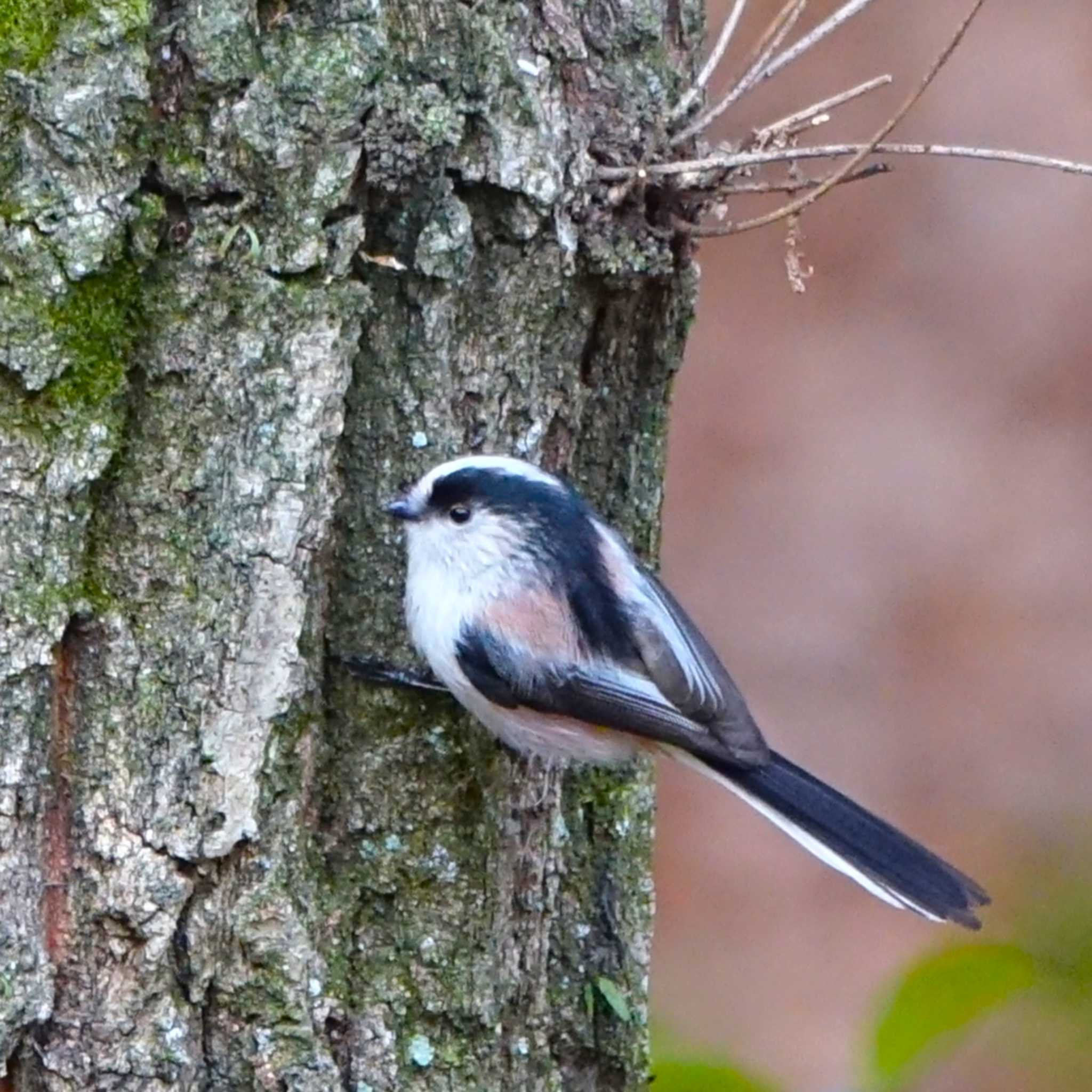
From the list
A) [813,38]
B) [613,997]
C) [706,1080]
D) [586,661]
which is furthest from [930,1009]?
[813,38]

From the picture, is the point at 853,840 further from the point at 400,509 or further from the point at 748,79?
the point at 748,79

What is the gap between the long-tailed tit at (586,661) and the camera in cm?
241

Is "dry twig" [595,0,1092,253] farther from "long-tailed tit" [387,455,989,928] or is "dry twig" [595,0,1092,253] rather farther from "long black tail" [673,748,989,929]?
"long black tail" [673,748,989,929]

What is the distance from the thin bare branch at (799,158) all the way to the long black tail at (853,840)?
925 mm

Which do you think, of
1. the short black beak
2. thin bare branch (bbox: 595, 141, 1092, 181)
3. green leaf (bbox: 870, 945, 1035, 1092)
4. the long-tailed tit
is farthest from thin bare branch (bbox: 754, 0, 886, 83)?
green leaf (bbox: 870, 945, 1035, 1092)

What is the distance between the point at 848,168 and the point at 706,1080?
47.1 inches

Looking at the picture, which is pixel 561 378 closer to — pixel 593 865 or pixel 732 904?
pixel 593 865

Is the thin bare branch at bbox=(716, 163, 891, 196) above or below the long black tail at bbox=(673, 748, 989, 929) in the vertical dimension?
above

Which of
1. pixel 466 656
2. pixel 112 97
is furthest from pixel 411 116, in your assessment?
pixel 466 656

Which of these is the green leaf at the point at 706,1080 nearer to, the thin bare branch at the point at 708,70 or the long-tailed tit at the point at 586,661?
the long-tailed tit at the point at 586,661

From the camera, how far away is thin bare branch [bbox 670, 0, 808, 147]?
2.29 m

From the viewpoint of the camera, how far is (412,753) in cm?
231

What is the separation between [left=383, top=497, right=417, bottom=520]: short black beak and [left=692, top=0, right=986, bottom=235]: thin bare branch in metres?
0.58

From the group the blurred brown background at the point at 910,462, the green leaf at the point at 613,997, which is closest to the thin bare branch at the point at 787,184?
the green leaf at the point at 613,997
